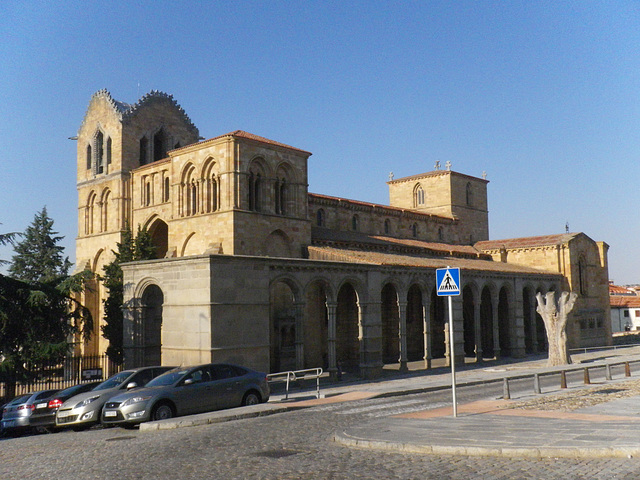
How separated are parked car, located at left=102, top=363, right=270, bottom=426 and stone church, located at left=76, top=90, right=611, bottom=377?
5.44 metres

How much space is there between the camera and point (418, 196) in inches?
2227

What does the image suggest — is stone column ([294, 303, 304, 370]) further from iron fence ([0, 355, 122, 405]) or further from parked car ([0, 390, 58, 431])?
parked car ([0, 390, 58, 431])

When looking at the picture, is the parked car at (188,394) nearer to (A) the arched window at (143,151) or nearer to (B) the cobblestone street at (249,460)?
(B) the cobblestone street at (249,460)

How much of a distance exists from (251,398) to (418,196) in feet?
133

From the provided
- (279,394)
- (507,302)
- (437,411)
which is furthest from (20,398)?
(507,302)

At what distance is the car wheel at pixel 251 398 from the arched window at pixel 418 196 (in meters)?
39.7

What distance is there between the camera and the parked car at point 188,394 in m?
15.8

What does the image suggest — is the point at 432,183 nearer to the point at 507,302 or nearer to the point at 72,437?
the point at 507,302

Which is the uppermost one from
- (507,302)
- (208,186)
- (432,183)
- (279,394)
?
(432,183)

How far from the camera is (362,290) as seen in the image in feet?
99.0

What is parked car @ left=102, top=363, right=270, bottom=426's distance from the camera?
51.9 feet

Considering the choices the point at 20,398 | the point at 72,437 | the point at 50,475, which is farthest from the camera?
the point at 20,398

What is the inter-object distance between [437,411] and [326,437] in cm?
412

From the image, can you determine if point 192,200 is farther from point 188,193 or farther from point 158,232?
point 158,232
